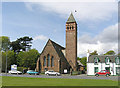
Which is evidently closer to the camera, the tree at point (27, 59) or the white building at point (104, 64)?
the white building at point (104, 64)

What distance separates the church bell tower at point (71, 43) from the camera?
6575 centimetres

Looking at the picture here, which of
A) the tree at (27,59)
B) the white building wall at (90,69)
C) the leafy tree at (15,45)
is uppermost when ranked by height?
the leafy tree at (15,45)

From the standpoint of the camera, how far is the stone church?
196ft

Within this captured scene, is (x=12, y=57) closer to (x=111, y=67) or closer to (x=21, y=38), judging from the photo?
(x=21, y=38)

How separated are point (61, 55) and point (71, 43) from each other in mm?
6916

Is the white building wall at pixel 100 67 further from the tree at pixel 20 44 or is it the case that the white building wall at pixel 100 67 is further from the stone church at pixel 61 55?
the tree at pixel 20 44

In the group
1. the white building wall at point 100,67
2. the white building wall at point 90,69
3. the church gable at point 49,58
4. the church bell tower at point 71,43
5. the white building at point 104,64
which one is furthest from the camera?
the church bell tower at point 71,43

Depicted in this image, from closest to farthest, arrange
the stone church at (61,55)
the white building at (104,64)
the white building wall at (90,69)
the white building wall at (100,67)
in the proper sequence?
the white building wall at (100,67)
the white building at (104,64)
the white building wall at (90,69)
the stone church at (61,55)

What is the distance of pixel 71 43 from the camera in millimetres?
67062

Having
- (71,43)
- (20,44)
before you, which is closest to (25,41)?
Result: (20,44)

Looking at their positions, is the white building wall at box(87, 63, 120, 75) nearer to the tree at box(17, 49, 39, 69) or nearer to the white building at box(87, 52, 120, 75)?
the white building at box(87, 52, 120, 75)

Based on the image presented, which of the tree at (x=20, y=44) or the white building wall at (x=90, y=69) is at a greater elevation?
the tree at (x=20, y=44)

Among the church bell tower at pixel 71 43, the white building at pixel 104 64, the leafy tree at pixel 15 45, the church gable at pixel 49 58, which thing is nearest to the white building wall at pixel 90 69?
the white building at pixel 104 64

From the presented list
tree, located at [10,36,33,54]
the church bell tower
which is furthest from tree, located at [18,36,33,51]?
the church bell tower
